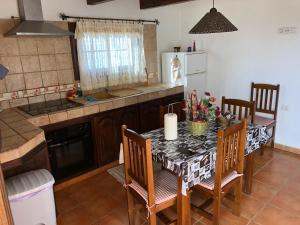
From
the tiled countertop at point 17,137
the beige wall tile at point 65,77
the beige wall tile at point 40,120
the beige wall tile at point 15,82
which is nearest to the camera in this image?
the tiled countertop at point 17,137

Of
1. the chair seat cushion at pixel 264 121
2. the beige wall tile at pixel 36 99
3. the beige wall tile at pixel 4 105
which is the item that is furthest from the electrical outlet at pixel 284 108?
the beige wall tile at pixel 4 105

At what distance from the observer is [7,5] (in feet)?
8.67

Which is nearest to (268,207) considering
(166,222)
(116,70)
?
(166,222)

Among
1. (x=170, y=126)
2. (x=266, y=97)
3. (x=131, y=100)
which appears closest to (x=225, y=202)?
(x=170, y=126)

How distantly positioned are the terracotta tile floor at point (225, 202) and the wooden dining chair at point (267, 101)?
1.87 feet

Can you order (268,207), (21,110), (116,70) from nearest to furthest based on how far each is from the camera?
(268,207)
(21,110)
(116,70)

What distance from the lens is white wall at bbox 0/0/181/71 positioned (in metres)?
2.88

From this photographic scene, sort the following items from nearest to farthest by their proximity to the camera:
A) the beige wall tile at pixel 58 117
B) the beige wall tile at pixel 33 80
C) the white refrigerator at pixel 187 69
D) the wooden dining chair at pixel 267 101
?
the beige wall tile at pixel 58 117
the beige wall tile at pixel 33 80
the wooden dining chair at pixel 267 101
the white refrigerator at pixel 187 69

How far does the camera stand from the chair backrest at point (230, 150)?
174 cm

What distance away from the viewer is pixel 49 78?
119 inches

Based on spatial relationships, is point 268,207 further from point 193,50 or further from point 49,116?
point 193,50

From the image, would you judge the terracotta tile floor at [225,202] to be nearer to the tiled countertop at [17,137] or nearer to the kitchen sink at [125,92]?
the tiled countertop at [17,137]

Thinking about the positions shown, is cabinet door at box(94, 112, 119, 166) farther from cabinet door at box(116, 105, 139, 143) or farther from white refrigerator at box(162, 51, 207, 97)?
white refrigerator at box(162, 51, 207, 97)

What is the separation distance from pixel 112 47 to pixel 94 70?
45 cm
